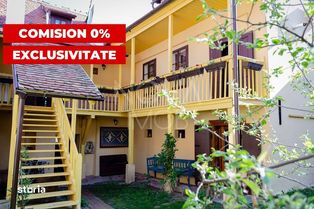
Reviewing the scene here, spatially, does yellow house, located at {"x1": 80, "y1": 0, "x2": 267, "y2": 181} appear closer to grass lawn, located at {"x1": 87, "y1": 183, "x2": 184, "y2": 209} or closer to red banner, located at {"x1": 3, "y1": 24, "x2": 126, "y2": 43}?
grass lawn, located at {"x1": 87, "y1": 183, "x2": 184, "y2": 209}

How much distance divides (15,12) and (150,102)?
683 cm

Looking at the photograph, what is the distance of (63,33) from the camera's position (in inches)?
318

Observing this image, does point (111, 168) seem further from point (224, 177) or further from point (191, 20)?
point (224, 177)

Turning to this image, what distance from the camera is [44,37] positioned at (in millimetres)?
8422

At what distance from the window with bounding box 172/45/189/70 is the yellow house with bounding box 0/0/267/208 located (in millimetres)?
39

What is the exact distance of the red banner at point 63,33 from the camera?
772 cm

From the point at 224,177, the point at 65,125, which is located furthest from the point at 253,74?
the point at 224,177

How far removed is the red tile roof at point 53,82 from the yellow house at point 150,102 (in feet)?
3.12

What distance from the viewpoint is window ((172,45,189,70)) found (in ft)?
34.9

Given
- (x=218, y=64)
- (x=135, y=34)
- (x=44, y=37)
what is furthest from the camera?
(x=135, y=34)

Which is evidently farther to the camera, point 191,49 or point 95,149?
point 95,149

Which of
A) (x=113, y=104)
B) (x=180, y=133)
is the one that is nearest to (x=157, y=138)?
(x=180, y=133)

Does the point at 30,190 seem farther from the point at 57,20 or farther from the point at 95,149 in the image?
the point at 57,20

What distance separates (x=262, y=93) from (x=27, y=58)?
7.01 meters
